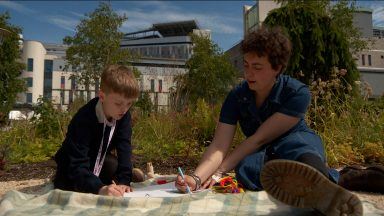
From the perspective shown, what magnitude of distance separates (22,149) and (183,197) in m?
3.70

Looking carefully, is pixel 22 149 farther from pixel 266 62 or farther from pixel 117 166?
pixel 266 62

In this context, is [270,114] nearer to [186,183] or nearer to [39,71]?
[186,183]

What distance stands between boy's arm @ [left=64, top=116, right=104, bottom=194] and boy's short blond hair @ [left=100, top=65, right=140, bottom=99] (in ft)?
0.85

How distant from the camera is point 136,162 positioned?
4.35 meters

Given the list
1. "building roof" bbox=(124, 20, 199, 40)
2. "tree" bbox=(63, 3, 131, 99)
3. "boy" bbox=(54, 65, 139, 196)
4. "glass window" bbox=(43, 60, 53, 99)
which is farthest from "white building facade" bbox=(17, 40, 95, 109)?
"boy" bbox=(54, 65, 139, 196)

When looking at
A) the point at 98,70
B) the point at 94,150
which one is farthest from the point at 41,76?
the point at 94,150

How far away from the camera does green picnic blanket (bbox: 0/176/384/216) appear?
1874mm

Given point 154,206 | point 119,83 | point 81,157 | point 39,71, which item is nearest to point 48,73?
point 39,71

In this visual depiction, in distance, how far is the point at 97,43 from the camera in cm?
2003

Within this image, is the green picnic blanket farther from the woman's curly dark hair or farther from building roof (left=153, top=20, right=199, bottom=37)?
building roof (left=153, top=20, right=199, bottom=37)

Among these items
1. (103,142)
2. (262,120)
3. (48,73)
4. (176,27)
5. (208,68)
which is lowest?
(103,142)

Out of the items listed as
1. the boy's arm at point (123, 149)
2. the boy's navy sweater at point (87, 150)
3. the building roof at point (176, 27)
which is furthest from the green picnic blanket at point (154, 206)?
the building roof at point (176, 27)

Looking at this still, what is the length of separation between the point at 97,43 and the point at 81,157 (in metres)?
18.5

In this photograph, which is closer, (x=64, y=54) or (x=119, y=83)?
(x=119, y=83)
